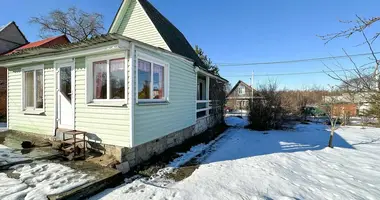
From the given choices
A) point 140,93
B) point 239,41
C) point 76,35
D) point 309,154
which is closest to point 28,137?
point 140,93

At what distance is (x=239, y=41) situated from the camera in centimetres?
2062

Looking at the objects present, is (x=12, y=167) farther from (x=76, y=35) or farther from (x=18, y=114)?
(x=76, y=35)

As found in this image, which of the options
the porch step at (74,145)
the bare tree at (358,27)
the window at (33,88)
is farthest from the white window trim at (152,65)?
the bare tree at (358,27)

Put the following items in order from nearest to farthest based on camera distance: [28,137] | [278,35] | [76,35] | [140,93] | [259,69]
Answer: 1. [140,93]
2. [28,137]
3. [278,35]
4. [76,35]
5. [259,69]

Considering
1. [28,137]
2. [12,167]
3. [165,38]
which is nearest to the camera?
[12,167]

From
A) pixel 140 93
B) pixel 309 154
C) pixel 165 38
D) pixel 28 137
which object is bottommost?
pixel 309 154

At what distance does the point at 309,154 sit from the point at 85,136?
291 inches

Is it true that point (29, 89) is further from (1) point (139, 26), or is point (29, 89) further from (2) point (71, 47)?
(1) point (139, 26)

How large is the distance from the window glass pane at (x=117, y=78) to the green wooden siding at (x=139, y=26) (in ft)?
12.9

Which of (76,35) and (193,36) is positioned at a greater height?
(76,35)

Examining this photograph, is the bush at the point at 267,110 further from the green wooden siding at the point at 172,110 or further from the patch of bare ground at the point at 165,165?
the patch of bare ground at the point at 165,165

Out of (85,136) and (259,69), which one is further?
(259,69)

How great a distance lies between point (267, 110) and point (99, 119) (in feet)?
33.5

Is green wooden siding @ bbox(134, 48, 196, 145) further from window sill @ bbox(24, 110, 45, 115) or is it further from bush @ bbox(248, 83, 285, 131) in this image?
bush @ bbox(248, 83, 285, 131)
